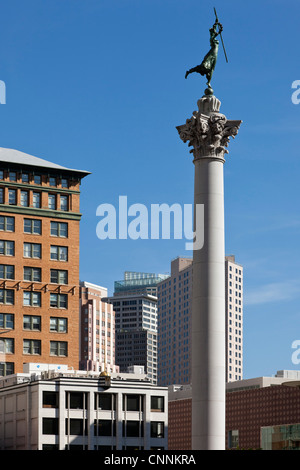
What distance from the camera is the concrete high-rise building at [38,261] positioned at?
13962 centimetres

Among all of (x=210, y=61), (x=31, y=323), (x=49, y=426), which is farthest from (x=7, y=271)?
(x=210, y=61)

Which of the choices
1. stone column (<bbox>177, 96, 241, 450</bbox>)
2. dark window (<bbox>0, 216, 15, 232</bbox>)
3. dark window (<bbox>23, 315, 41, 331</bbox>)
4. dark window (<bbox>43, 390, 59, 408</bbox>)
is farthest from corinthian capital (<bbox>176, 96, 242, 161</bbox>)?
dark window (<bbox>0, 216, 15, 232</bbox>)

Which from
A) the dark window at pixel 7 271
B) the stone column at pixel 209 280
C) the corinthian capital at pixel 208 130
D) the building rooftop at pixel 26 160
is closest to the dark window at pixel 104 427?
the dark window at pixel 7 271

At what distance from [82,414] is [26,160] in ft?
160

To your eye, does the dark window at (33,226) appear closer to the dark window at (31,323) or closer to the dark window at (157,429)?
the dark window at (31,323)

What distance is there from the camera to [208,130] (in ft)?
204

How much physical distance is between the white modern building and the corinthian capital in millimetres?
53075

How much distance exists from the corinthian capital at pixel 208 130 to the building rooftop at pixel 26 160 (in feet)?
277

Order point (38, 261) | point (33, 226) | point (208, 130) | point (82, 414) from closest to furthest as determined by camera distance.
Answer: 1. point (208, 130)
2. point (82, 414)
3. point (38, 261)
4. point (33, 226)

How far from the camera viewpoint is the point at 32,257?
473 ft

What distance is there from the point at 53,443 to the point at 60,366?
22.6 m

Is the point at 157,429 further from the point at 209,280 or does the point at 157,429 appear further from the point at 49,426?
the point at 209,280
